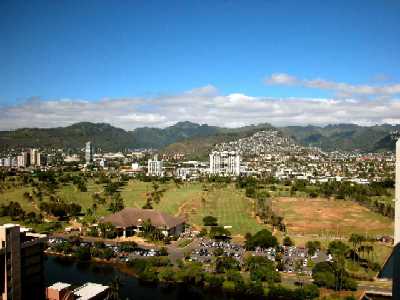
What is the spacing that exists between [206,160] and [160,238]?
452 feet

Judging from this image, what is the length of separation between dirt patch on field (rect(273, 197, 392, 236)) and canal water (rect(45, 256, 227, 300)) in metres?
26.9

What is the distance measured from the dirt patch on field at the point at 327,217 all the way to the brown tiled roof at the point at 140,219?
16877 mm

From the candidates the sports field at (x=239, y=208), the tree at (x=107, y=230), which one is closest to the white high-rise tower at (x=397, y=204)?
the tree at (x=107, y=230)

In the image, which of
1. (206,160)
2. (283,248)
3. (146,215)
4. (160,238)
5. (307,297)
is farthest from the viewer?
(206,160)

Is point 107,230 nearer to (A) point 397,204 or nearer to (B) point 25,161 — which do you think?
(A) point 397,204

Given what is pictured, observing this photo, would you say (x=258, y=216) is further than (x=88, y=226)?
Yes

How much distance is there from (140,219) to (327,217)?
99.2 feet

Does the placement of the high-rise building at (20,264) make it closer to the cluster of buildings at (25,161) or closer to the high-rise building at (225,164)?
the high-rise building at (225,164)

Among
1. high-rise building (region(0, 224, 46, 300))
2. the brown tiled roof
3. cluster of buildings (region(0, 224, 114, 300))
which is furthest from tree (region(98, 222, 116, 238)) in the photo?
high-rise building (region(0, 224, 46, 300))

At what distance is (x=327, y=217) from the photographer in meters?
68.2

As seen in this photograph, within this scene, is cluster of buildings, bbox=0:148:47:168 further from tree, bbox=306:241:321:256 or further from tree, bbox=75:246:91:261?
tree, bbox=306:241:321:256

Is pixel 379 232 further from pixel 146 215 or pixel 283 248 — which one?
pixel 146 215

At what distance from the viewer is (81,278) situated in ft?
128

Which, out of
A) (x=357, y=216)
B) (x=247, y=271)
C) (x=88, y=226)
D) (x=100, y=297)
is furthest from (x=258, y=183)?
(x=100, y=297)
